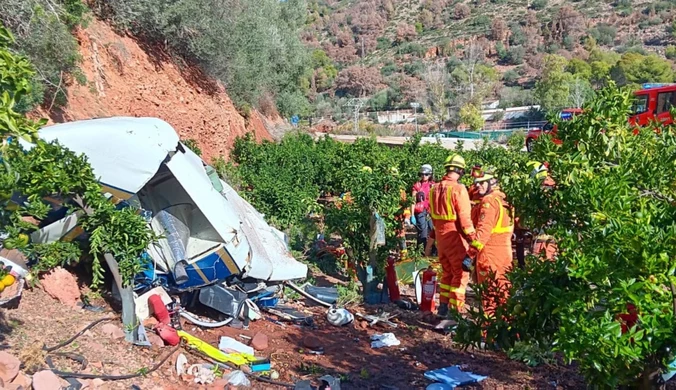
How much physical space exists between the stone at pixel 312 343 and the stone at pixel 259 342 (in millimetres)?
396

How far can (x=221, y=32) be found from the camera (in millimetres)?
19438

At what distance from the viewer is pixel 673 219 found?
2.83 metres

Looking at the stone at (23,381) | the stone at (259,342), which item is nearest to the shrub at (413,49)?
the stone at (259,342)

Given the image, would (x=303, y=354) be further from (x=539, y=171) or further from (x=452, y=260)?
(x=539, y=171)

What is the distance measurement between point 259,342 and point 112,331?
132 centimetres

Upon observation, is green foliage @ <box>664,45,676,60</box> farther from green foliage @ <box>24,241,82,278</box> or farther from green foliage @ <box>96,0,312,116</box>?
green foliage @ <box>24,241,82,278</box>

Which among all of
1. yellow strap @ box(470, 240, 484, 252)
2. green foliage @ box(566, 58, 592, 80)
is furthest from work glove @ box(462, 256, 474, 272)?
green foliage @ box(566, 58, 592, 80)

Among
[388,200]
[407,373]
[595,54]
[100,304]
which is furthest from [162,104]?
[595,54]

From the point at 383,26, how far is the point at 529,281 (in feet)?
353

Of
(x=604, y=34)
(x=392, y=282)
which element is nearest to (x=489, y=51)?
(x=604, y=34)

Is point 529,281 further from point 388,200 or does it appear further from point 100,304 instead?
point 388,200

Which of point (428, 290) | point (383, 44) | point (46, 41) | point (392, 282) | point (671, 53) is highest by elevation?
point (383, 44)

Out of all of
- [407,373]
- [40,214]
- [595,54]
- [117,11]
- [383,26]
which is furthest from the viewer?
[383,26]

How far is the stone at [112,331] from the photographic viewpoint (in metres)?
5.47
